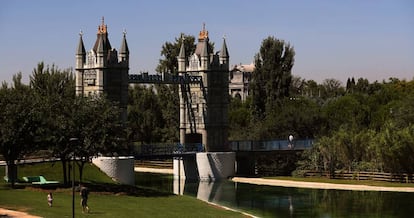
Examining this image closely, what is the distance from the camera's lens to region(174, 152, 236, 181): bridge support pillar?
66.1m

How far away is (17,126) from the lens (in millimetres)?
46250

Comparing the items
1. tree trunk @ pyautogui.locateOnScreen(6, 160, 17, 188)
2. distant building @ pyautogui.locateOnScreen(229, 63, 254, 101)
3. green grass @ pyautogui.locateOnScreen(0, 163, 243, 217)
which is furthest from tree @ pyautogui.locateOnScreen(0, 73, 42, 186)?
distant building @ pyautogui.locateOnScreen(229, 63, 254, 101)

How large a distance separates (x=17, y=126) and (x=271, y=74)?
40.5 meters

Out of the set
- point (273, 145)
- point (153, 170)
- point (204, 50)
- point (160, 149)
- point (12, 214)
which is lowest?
point (12, 214)

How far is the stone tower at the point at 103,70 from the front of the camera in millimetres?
62031

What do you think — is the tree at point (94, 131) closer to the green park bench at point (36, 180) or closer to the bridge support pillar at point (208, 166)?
the green park bench at point (36, 180)

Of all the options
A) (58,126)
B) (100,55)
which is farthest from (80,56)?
(58,126)

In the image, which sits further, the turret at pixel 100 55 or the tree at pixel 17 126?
the turret at pixel 100 55

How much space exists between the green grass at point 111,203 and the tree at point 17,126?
211 cm

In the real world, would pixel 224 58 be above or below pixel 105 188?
above

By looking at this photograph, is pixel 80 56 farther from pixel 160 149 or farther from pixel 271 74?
pixel 271 74

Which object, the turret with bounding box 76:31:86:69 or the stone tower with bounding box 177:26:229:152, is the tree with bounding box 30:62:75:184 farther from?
the stone tower with bounding box 177:26:229:152

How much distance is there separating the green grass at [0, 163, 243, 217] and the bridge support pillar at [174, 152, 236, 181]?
45.4ft

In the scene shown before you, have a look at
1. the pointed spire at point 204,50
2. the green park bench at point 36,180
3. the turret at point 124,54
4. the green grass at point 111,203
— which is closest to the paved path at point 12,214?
the green grass at point 111,203
